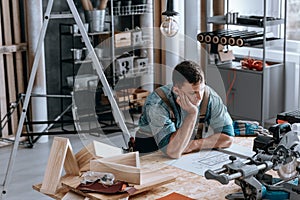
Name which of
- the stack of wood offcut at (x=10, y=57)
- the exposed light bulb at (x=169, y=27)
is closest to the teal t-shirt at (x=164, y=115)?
the exposed light bulb at (x=169, y=27)

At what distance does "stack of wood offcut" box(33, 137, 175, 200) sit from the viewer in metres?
2.29

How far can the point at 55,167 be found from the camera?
2.43 metres

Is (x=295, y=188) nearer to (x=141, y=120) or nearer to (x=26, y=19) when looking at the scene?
(x=141, y=120)

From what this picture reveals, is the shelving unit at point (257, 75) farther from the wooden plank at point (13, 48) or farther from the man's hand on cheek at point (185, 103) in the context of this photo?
the man's hand on cheek at point (185, 103)

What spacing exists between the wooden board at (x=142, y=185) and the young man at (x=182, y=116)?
24 centimetres

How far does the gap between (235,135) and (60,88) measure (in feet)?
11.1

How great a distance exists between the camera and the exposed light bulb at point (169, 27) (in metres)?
2.81

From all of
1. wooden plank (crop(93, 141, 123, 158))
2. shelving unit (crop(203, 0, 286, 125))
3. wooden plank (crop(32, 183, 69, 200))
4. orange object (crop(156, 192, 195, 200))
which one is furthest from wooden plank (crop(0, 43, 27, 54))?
orange object (crop(156, 192, 195, 200))

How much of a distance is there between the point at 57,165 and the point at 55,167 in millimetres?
13

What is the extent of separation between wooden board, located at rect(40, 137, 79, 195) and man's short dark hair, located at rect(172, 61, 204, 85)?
0.58m

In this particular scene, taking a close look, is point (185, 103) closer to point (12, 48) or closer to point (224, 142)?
point (224, 142)

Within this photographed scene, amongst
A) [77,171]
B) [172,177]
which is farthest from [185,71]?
[77,171]

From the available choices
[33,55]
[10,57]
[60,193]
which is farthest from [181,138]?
[10,57]

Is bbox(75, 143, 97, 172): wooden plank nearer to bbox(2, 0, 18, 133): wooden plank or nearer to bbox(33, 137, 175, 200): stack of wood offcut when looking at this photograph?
bbox(33, 137, 175, 200): stack of wood offcut
